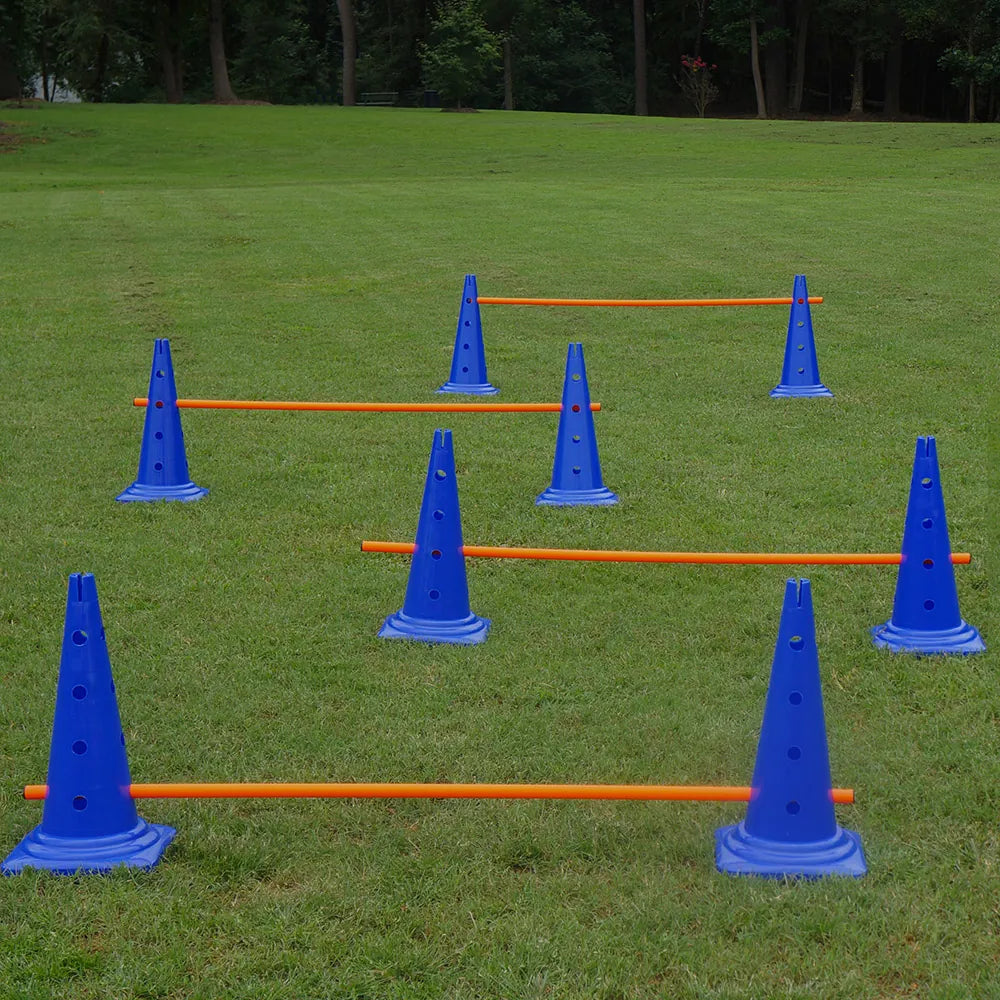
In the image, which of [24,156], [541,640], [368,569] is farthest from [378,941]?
[24,156]

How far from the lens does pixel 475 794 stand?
3717 millimetres

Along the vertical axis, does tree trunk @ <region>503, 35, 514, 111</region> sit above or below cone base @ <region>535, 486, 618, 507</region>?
above

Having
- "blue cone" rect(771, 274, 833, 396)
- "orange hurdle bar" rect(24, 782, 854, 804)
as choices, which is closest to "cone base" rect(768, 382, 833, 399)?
"blue cone" rect(771, 274, 833, 396)

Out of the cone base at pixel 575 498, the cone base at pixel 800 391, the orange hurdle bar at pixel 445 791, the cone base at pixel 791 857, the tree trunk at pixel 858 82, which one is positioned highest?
the tree trunk at pixel 858 82

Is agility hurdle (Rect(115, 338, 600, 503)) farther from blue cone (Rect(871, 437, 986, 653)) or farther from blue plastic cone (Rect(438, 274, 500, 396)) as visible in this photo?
blue plastic cone (Rect(438, 274, 500, 396))

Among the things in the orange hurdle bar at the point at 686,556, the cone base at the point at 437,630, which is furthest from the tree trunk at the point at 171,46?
the orange hurdle bar at the point at 686,556

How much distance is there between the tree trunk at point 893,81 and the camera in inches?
2373

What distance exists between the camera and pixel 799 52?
60969 millimetres

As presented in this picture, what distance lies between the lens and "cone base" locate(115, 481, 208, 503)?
752 centimetres

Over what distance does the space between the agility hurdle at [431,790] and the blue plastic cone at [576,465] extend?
361cm

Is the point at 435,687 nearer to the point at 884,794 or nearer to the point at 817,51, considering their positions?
the point at 884,794

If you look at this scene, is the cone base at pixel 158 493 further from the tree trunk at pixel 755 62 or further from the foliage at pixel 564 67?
the foliage at pixel 564 67

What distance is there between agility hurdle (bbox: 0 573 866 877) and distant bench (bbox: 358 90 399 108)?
6307 centimetres

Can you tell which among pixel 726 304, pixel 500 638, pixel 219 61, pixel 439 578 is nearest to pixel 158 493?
pixel 439 578
